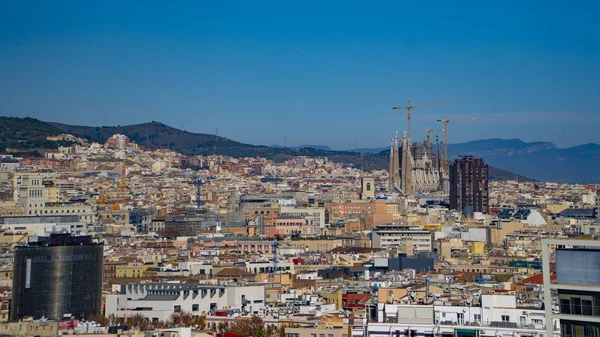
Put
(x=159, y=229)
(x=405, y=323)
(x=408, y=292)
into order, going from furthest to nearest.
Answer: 1. (x=159, y=229)
2. (x=408, y=292)
3. (x=405, y=323)

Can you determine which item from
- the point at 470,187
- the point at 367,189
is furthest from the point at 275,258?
the point at 470,187

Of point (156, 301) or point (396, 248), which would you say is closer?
point (156, 301)

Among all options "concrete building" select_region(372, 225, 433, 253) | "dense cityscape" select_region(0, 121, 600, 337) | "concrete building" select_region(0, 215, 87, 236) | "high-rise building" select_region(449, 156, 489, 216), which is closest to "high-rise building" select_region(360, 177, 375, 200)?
"dense cityscape" select_region(0, 121, 600, 337)

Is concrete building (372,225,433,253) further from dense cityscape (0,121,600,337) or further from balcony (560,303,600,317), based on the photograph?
balcony (560,303,600,317)

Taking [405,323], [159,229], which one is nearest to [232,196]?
[159,229]

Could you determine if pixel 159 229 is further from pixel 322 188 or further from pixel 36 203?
pixel 322 188

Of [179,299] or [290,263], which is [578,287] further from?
[290,263]

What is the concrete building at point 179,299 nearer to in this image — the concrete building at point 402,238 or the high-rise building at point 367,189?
the concrete building at point 402,238
